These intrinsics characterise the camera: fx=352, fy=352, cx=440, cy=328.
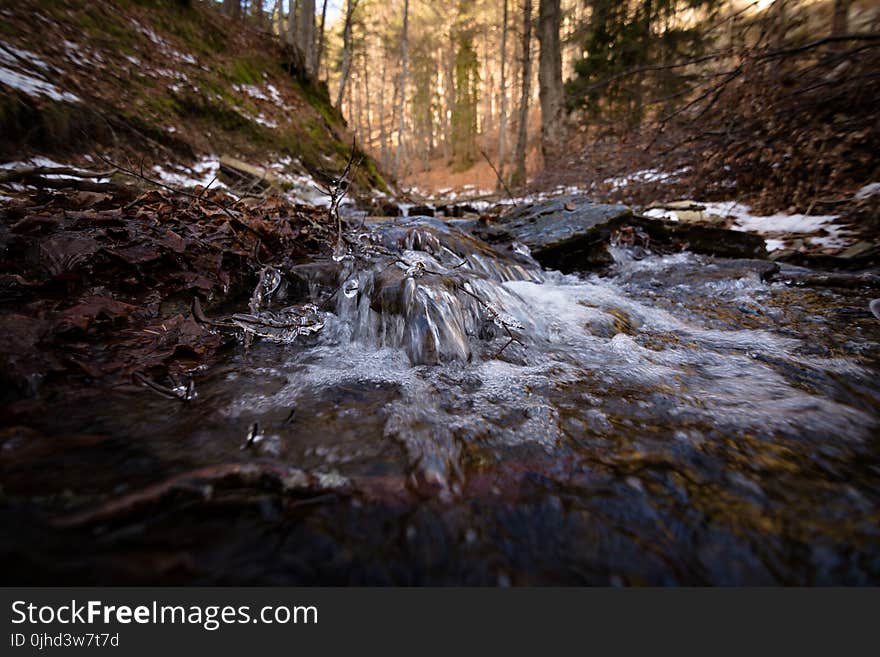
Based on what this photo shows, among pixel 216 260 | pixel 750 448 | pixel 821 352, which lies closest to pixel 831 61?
pixel 821 352

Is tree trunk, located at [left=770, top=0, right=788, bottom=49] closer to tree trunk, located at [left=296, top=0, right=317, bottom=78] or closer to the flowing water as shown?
the flowing water

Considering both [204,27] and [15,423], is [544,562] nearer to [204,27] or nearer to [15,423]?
[15,423]

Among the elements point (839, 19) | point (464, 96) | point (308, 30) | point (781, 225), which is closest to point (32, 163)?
point (839, 19)

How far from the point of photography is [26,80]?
13.0 feet

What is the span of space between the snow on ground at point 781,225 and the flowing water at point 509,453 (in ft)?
8.53

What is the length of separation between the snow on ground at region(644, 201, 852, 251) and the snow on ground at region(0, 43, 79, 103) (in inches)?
330

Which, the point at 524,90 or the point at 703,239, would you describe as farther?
the point at 524,90

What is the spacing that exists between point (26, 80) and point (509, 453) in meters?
6.47

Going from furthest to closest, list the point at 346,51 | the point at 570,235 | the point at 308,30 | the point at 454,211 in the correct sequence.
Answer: the point at 346,51, the point at 308,30, the point at 454,211, the point at 570,235

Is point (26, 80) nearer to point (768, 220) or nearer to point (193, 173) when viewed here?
point (193, 173)

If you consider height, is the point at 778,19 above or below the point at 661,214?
above

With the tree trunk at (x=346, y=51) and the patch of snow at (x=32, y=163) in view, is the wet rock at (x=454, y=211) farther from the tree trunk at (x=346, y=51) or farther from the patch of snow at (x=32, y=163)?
the tree trunk at (x=346, y=51)

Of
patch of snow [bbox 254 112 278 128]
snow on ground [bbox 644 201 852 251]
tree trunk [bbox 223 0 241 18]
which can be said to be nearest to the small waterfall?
snow on ground [bbox 644 201 852 251]

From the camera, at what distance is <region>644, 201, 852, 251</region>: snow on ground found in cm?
409
